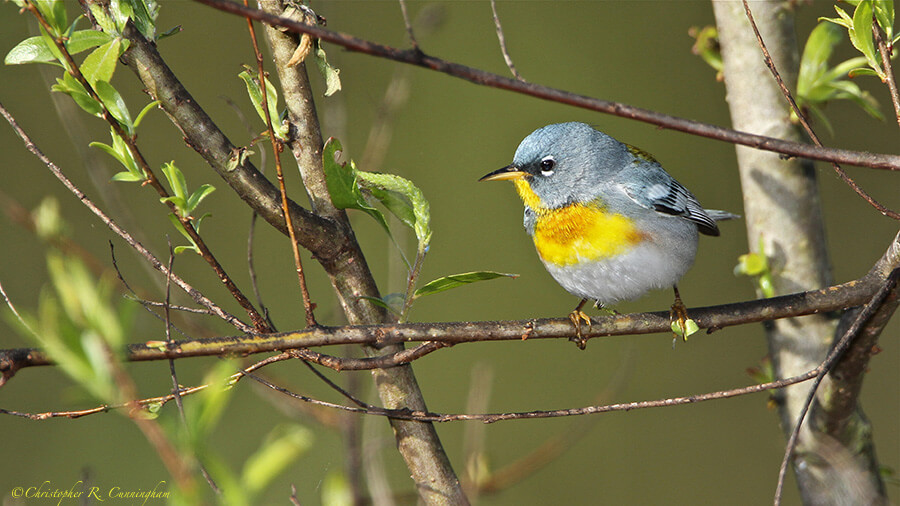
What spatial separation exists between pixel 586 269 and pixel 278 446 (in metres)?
1.82

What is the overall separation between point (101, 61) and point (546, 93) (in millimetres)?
878

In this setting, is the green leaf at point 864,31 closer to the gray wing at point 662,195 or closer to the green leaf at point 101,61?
the gray wing at point 662,195

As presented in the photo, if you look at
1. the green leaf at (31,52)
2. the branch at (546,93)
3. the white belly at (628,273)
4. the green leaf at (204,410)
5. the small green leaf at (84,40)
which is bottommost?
the green leaf at (204,410)

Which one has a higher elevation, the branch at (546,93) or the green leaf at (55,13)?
the green leaf at (55,13)

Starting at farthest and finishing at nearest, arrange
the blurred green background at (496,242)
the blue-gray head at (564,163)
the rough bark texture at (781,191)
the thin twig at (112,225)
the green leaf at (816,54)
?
the blurred green background at (496,242) → the blue-gray head at (564,163) → the rough bark texture at (781,191) → the green leaf at (816,54) → the thin twig at (112,225)

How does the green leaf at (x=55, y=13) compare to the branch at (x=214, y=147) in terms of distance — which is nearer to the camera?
the green leaf at (x=55, y=13)

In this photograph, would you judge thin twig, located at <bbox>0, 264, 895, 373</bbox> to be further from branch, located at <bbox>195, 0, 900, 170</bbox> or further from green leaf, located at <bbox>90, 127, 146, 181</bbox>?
branch, located at <bbox>195, 0, 900, 170</bbox>

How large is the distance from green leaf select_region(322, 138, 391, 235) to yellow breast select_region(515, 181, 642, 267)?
916 mm

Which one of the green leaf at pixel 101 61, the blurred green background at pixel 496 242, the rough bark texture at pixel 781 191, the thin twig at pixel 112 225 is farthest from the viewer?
the blurred green background at pixel 496 242

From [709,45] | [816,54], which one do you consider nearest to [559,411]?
[816,54]

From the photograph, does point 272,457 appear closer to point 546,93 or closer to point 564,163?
point 546,93

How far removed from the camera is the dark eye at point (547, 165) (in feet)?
8.82

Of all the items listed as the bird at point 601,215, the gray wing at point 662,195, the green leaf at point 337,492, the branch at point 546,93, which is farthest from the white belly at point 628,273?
the green leaf at point 337,492

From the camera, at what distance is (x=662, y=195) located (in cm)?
261
